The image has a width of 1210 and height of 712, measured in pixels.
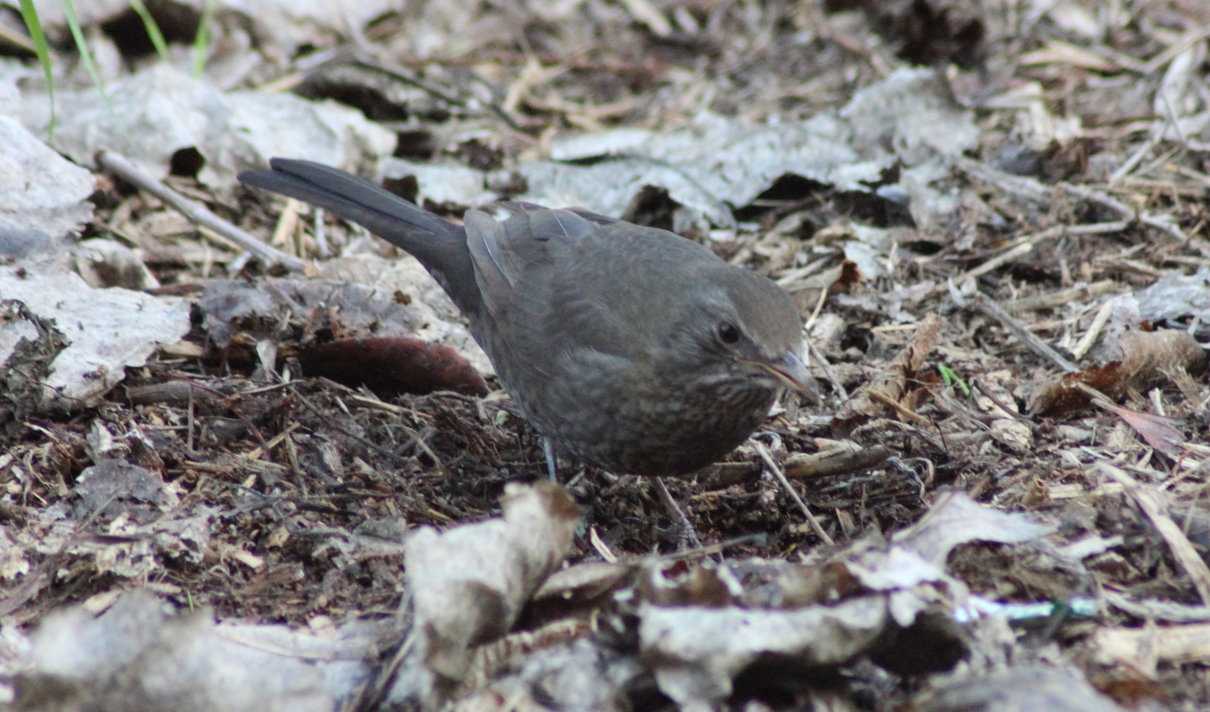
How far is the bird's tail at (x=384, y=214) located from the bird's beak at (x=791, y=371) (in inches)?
62.3

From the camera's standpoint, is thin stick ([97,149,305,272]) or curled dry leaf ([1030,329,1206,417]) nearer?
curled dry leaf ([1030,329,1206,417])

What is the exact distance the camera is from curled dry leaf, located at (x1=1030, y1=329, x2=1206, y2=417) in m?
4.55

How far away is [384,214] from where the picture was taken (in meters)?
5.33

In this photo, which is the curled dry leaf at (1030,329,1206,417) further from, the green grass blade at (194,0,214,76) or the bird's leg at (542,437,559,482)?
the green grass blade at (194,0,214,76)

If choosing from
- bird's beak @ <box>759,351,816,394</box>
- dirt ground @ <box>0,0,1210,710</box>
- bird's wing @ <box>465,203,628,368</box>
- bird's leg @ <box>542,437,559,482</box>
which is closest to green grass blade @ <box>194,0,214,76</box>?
dirt ground @ <box>0,0,1210,710</box>

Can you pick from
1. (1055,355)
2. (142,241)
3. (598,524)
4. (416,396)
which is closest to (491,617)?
(598,524)

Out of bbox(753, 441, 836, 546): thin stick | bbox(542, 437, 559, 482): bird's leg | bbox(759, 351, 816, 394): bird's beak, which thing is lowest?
bbox(542, 437, 559, 482): bird's leg

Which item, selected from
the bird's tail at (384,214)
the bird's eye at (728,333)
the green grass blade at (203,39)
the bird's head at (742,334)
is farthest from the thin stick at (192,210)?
the bird's eye at (728,333)

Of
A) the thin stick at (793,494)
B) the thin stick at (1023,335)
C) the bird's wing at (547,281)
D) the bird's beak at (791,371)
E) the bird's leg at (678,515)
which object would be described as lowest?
the bird's leg at (678,515)

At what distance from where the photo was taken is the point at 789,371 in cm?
395

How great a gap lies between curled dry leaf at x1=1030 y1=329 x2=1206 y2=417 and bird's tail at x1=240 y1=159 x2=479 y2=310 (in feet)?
7.22

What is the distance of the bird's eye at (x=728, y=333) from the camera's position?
13.3 ft

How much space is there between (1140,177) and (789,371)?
318 centimetres

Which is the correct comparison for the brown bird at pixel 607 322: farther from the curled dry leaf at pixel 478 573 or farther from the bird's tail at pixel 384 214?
the curled dry leaf at pixel 478 573
